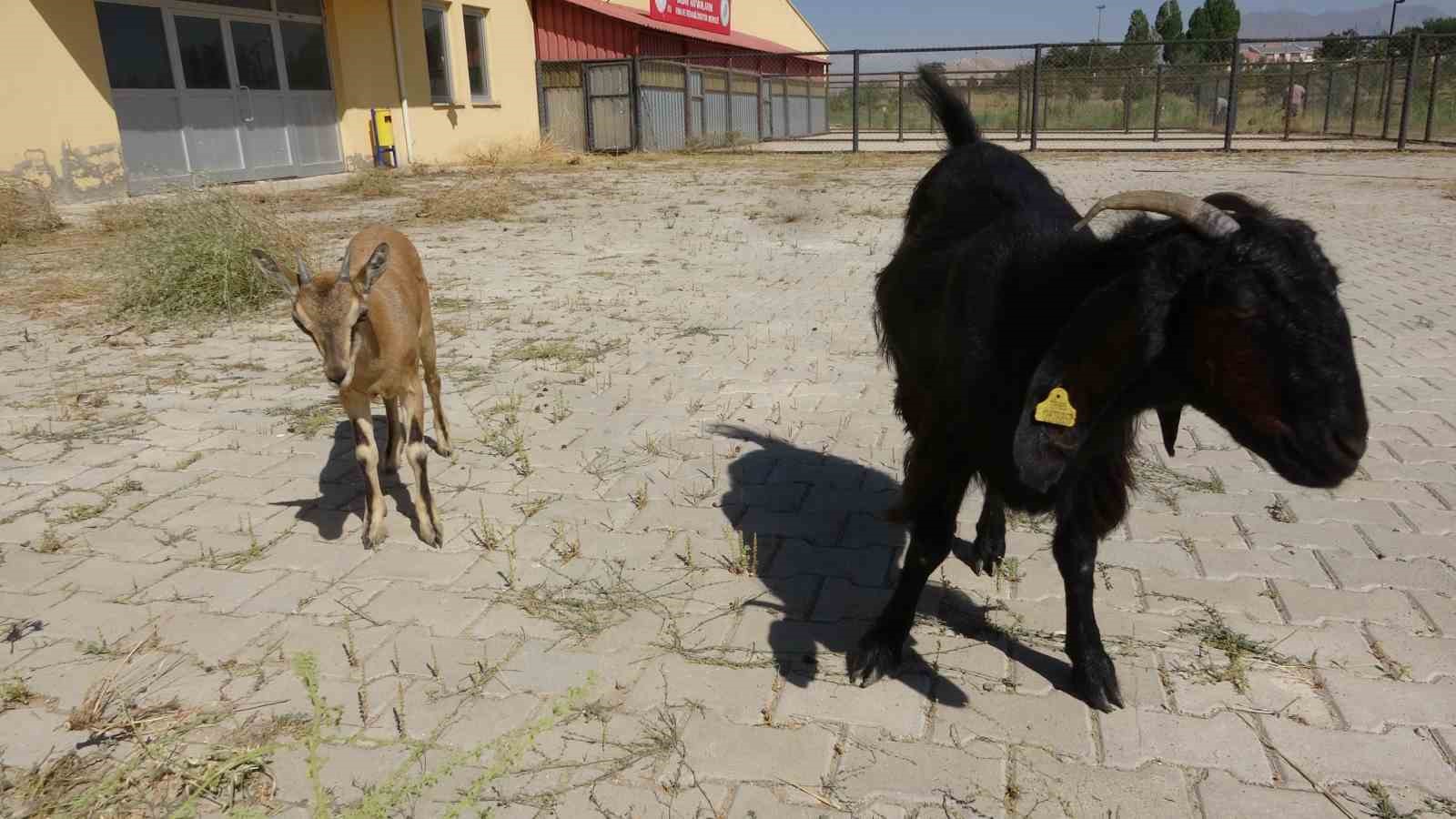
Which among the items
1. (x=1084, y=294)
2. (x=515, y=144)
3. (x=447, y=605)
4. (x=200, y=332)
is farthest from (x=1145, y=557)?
(x=515, y=144)

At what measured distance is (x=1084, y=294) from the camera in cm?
241

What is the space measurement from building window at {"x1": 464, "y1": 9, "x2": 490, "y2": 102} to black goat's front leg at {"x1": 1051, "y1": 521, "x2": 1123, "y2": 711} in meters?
20.1

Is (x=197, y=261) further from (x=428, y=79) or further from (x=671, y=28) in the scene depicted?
(x=671, y=28)

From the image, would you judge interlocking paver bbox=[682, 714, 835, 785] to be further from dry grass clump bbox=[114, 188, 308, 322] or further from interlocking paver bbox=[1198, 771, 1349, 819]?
dry grass clump bbox=[114, 188, 308, 322]

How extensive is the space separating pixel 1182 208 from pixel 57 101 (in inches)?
584

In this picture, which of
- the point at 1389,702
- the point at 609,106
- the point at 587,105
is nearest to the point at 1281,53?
the point at 609,106

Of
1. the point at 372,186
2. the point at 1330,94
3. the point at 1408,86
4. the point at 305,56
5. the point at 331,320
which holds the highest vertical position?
the point at 305,56

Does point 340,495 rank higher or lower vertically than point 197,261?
lower

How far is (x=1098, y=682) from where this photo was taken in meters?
2.80

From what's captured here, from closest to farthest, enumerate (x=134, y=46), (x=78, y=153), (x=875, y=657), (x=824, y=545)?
(x=875, y=657), (x=824, y=545), (x=78, y=153), (x=134, y=46)

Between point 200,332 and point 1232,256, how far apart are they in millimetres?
7481

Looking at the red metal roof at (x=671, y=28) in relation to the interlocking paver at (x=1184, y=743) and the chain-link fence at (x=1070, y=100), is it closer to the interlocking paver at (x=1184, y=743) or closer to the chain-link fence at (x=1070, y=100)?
the chain-link fence at (x=1070, y=100)

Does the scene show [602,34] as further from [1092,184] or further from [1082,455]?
[1082,455]

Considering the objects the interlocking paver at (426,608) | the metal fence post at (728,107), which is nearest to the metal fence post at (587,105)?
the metal fence post at (728,107)
